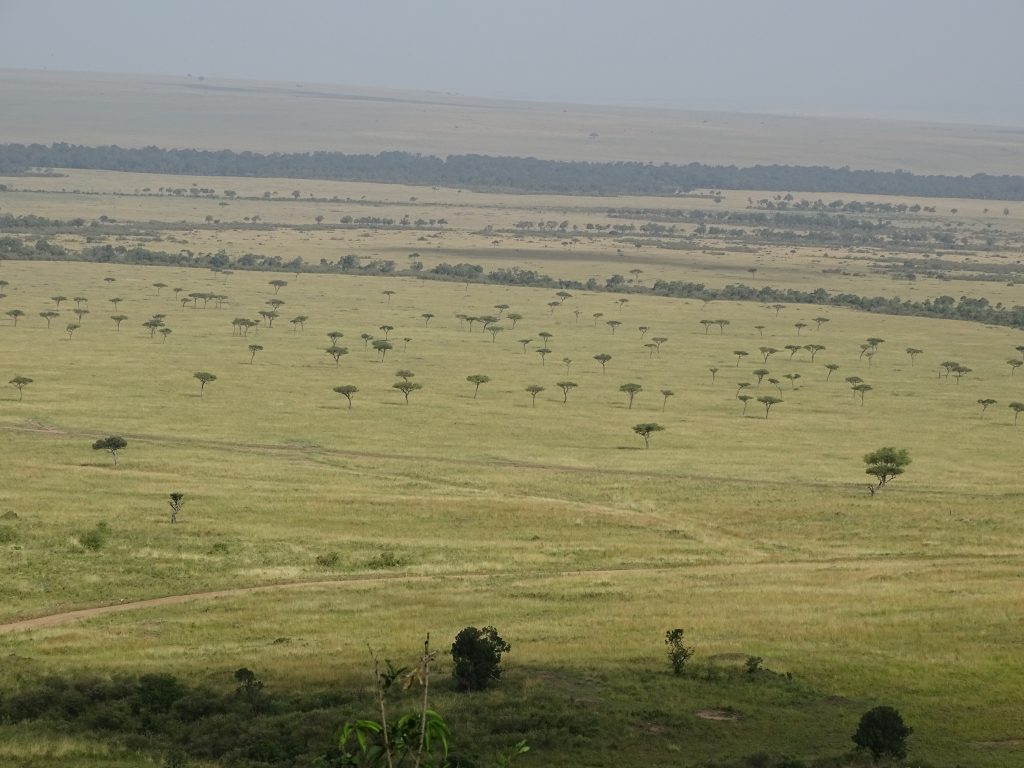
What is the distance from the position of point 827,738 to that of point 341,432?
55.3m

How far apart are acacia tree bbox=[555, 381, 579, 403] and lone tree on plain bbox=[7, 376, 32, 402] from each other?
33.9 m

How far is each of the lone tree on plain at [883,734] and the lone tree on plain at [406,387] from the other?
6798 centimetres

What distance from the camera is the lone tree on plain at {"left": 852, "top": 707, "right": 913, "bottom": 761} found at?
28938 millimetres

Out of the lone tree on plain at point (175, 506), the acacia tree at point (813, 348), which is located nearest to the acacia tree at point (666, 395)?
the acacia tree at point (813, 348)

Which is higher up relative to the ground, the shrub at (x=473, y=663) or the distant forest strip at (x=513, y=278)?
the shrub at (x=473, y=663)

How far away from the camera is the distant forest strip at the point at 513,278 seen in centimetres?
16550

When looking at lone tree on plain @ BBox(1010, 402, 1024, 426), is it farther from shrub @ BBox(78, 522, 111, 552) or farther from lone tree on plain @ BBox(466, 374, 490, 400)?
shrub @ BBox(78, 522, 111, 552)

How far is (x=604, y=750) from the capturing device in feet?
98.2

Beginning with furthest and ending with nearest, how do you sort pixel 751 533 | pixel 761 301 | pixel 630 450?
pixel 761 301, pixel 630 450, pixel 751 533

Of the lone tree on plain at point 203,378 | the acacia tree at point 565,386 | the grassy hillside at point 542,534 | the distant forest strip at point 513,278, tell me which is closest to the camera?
the grassy hillside at point 542,534

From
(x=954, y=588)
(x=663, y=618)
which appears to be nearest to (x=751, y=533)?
(x=954, y=588)

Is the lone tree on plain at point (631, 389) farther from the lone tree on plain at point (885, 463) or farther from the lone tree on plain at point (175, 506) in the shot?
the lone tree on plain at point (175, 506)

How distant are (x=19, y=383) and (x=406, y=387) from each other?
78.4 ft

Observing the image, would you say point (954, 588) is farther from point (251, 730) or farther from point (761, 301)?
point (761, 301)
